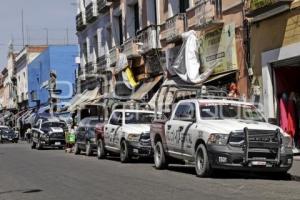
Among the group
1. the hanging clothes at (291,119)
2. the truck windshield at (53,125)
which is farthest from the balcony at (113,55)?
the hanging clothes at (291,119)

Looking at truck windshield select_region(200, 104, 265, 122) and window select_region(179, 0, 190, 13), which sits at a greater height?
window select_region(179, 0, 190, 13)

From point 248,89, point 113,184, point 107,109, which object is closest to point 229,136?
point 113,184

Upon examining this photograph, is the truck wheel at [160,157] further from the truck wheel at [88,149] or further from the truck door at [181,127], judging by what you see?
the truck wheel at [88,149]

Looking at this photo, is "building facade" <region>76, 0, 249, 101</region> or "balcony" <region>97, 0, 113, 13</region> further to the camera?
"balcony" <region>97, 0, 113, 13</region>

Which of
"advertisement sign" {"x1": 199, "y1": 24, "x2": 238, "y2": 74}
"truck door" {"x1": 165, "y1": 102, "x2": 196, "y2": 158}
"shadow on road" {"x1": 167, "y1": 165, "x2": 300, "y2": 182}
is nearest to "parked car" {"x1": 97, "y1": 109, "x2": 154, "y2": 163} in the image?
"advertisement sign" {"x1": 199, "y1": 24, "x2": 238, "y2": 74}

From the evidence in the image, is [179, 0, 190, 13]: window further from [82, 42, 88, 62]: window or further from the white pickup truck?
[82, 42, 88, 62]: window

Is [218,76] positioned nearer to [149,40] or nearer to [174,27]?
[174,27]

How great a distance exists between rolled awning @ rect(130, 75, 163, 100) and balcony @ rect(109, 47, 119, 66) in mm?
5468

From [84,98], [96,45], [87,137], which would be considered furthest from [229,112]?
[96,45]

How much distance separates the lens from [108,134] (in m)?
24.2

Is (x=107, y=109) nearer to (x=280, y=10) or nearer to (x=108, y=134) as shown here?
(x=108, y=134)

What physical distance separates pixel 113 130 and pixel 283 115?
19.8ft

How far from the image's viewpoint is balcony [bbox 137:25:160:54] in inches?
1278

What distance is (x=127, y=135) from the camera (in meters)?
22.1
